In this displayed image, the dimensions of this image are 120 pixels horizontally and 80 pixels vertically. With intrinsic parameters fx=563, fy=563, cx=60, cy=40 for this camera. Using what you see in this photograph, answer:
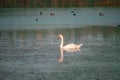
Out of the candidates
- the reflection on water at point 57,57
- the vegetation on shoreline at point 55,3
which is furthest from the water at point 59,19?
the vegetation on shoreline at point 55,3

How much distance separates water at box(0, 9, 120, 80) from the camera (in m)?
17.1

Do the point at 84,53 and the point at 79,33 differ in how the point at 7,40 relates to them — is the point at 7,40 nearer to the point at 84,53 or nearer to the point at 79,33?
the point at 79,33

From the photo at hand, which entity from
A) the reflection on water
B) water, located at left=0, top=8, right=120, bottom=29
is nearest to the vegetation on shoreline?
water, located at left=0, top=8, right=120, bottom=29

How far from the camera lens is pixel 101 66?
18.5 metres

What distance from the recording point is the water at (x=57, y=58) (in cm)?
1709

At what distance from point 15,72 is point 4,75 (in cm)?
49

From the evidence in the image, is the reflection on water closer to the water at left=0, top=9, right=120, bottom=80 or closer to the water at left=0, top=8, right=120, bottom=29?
the water at left=0, top=9, right=120, bottom=80

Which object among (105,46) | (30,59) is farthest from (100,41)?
(30,59)

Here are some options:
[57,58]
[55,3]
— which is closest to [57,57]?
[57,58]

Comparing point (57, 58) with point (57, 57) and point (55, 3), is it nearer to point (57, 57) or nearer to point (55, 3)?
point (57, 57)

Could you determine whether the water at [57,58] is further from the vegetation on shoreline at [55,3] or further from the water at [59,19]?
the vegetation on shoreline at [55,3]

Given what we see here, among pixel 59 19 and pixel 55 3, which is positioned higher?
pixel 59 19

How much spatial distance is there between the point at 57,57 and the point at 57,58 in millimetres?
314

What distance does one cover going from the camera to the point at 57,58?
67.5ft
